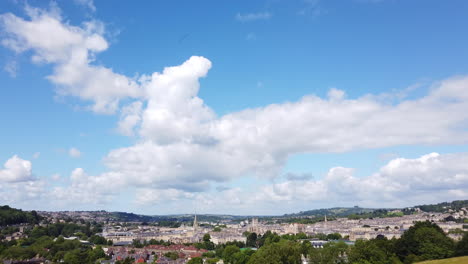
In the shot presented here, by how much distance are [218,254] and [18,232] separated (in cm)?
10465

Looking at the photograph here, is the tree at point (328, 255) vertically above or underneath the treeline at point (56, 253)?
above

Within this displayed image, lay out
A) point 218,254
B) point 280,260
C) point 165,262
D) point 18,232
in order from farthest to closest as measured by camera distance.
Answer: point 18,232 → point 218,254 → point 165,262 → point 280,260

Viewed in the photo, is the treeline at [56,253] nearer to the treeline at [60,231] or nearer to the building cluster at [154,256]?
the building cluster at [154,256]

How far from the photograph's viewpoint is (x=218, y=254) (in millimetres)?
Result: 117188

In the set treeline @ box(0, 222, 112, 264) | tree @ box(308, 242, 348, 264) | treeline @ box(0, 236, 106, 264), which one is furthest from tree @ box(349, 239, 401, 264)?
treeline @ box(0, 222, 112, 264)

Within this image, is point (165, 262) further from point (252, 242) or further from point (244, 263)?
point (252, 242)

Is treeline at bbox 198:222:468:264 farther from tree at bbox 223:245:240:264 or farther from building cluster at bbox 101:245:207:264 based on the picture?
building cluster at bbox 101:245:207:264

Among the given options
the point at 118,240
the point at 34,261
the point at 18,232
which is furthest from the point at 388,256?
the point at 18,232

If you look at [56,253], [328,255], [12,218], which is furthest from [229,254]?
[12,218]

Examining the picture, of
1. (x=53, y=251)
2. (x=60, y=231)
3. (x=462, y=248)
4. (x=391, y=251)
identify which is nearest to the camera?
(x=462, y=248)

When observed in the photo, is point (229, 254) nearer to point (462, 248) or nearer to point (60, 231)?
point (462, 248)

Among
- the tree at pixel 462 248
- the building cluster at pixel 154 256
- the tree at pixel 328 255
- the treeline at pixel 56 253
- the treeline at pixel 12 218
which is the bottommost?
the building cluster at pixel 154 256

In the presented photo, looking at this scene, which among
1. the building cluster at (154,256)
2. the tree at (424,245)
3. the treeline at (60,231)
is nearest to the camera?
the tree at (424,245)

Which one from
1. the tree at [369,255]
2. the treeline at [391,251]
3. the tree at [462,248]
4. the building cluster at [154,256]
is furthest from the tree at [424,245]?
the building cluster at [154,256]
